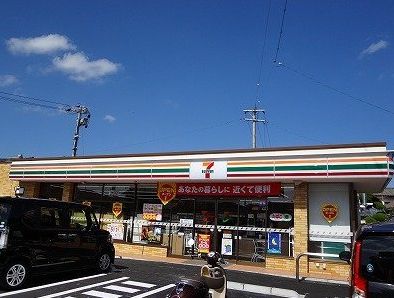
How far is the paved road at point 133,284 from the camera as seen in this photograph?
930 cm

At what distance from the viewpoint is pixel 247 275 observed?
41.2 feet

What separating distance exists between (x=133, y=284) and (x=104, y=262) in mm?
1762

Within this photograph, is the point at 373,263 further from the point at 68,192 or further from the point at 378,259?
the point at 68,192

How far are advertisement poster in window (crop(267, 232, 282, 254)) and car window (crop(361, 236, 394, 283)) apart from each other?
950 centimetres

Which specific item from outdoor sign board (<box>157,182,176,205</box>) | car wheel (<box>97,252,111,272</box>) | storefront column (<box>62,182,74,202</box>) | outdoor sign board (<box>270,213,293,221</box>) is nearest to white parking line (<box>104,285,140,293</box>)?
car wheel (<box>97,252,111,272</box>)

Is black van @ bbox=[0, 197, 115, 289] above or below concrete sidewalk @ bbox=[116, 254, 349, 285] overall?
above

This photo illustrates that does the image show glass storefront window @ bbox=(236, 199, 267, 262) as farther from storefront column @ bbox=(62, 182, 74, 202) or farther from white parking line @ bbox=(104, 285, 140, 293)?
storefront column @ bbox=(62, 182, 74, 202)

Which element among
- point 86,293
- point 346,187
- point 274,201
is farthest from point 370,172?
point 86,293

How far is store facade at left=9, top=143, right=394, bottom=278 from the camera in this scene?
13.2 metres

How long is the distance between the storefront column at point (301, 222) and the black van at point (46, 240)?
20.5ft

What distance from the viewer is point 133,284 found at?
10.5m

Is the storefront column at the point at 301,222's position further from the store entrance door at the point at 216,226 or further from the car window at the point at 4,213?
the car window at the point at 4,213

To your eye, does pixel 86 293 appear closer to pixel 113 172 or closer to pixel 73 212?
pixel 73 212

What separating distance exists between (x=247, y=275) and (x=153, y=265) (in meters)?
3.31
